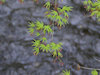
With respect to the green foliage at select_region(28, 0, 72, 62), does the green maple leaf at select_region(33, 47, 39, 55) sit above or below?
below

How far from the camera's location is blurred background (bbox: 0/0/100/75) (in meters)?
1.11

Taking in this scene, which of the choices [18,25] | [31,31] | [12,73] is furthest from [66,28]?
[12,73]

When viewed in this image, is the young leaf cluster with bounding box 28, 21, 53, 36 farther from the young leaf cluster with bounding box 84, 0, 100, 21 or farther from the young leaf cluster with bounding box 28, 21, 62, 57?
the young leaf cluster with bounding box 84, 0, 100, 21

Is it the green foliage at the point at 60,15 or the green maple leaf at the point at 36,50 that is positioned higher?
the green foliage at the point at 60,15

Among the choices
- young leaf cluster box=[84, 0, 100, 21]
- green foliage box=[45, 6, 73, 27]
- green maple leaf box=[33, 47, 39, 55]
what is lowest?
green maple leaf box=[33, 47, 39, 55]

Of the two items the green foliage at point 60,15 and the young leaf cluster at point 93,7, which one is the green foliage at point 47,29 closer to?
the green foliage at point 60,15

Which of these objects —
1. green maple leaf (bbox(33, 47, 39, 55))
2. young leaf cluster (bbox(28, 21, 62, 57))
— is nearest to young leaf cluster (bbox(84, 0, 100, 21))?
young leaf cluster (bbox(28, 21, 62, 57))

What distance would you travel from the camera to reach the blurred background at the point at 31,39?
1110 mm

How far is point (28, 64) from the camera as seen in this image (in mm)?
1142

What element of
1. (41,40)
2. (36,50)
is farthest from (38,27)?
(36,50)

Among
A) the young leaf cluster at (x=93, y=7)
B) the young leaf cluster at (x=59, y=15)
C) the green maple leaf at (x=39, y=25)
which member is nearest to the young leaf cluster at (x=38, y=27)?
the green maple leaf at (x=39, y=25)

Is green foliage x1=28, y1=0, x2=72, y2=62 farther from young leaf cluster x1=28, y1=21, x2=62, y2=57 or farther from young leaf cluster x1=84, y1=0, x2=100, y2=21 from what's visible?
young leaf cluster x1=84, y1=0, x2=100, y2=21

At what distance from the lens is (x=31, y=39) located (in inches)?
44.9

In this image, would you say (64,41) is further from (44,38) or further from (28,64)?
(28,64)
